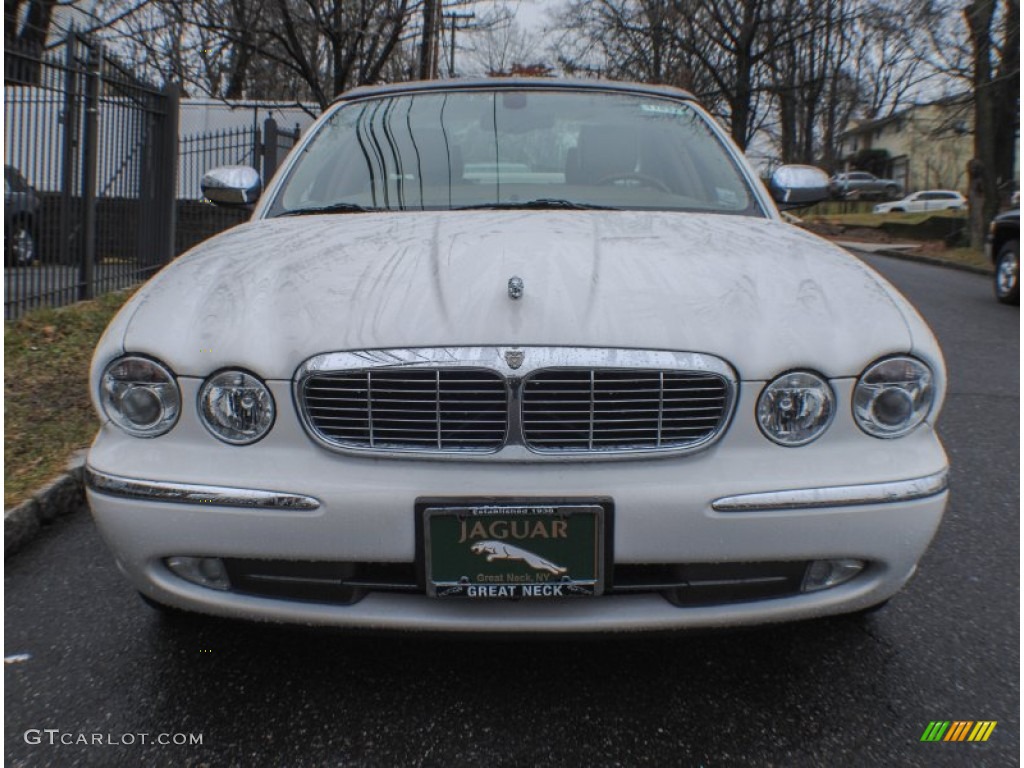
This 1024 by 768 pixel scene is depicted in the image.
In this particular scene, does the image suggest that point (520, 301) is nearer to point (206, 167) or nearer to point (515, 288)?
point (515, 288)

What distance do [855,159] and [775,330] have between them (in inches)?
2625

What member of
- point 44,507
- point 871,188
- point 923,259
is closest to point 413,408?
point 44,507

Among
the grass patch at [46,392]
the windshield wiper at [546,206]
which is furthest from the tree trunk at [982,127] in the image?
the windshield wiper at [546,206]

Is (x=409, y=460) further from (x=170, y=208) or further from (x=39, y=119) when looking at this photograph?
(x=170, y=208)

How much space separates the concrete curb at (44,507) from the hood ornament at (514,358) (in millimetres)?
1728

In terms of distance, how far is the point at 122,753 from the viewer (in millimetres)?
2031

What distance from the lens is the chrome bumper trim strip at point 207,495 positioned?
1.96 metres

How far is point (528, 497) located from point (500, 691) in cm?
60

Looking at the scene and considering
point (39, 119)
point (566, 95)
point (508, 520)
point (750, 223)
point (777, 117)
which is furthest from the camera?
point (777, 117)

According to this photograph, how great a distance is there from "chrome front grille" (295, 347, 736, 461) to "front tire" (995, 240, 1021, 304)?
32.2 ft

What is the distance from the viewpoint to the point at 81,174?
25.4 feet

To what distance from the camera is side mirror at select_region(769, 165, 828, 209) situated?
3.59 m

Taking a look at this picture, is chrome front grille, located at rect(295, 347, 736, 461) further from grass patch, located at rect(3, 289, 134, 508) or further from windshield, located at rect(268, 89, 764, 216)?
grass patch, located at rect(3, 289, 134, 508)

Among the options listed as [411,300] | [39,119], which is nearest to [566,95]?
[411,300]
